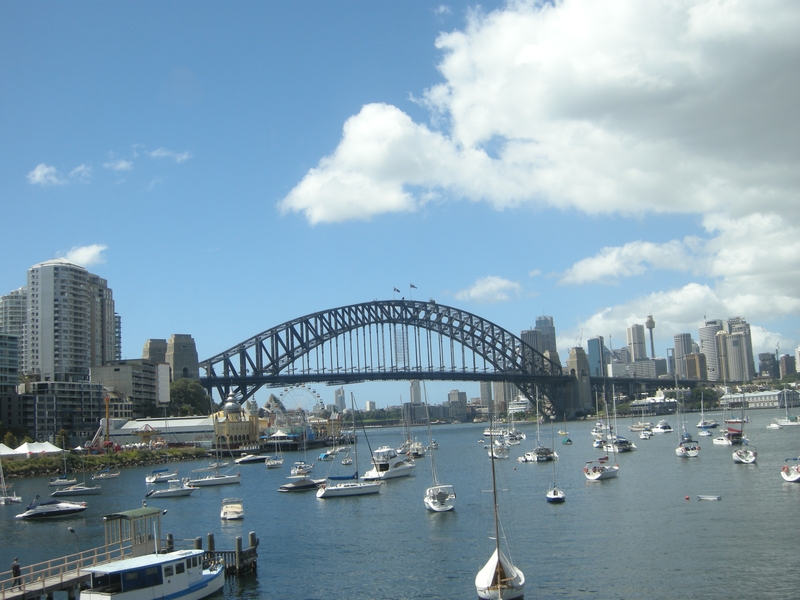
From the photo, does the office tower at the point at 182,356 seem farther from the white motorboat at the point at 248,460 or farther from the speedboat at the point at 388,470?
the speedboat at the point at 388,470

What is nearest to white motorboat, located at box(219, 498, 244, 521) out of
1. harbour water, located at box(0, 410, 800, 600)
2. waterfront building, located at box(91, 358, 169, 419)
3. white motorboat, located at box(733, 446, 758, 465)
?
harbour water, located at box(0, 410, 800, 600)

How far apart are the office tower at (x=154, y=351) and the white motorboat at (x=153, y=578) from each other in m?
161

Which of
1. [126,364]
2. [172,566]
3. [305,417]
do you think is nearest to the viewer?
[172,566]

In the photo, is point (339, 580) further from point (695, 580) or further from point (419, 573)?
point (695, 580)

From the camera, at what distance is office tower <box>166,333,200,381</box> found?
543 ft

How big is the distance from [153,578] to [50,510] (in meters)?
32.8

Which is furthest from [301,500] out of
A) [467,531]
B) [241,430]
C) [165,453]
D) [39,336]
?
[39,336]

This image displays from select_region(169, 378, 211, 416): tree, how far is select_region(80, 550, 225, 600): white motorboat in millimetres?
128175

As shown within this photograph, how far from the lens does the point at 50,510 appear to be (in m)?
57.5

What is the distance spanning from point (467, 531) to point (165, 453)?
83.9 meters

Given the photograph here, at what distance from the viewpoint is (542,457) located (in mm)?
83938

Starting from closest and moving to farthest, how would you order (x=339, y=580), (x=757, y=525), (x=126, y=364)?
1. (x=339, y=580)
2. (x=757, y=525)
3. (x=126, y=364)

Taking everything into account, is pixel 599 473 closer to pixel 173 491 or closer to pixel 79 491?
pixel 173 491

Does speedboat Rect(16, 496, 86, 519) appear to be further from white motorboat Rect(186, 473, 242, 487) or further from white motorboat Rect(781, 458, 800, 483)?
white motorboat Rect(781, 458, 800, 483)
